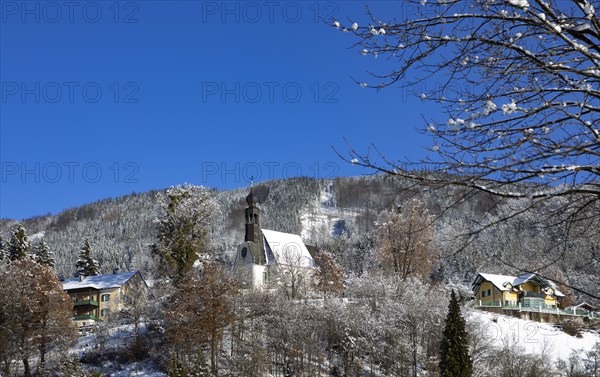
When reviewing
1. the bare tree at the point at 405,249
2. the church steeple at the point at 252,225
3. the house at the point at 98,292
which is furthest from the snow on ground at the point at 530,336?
the house at the point at 98,292

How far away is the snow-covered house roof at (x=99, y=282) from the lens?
2431 inches

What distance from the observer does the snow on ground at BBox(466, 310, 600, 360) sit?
38691 millimetres

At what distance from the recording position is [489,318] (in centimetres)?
4431

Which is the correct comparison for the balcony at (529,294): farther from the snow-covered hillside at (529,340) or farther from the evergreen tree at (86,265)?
the evergreen tree at (86,265)

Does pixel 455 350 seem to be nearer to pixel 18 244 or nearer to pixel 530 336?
pixel 530 336

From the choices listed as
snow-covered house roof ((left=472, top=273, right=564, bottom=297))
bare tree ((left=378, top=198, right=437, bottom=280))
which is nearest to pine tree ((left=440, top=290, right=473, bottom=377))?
bare tree ((left=378, top=198, right=437, bottom=280))

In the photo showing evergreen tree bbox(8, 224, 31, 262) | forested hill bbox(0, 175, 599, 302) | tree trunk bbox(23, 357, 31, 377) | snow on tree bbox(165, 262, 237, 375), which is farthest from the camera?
evergreen tree bbox(8, 224, 31, 262)

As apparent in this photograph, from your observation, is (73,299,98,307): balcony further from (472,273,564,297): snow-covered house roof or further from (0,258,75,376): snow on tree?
(472,273,564,297): snow-covered house roof

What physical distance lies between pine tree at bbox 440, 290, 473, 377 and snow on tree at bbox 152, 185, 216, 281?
18.2 meters

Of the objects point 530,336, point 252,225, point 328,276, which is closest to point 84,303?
point 252,225

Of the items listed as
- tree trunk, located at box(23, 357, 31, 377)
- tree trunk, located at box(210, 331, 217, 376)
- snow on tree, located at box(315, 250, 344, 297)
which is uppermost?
snow on tree, located at box(315, 250, 344, 297)

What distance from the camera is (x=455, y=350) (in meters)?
28.4

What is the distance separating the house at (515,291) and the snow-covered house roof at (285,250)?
1640cm

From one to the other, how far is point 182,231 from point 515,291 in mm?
32528
